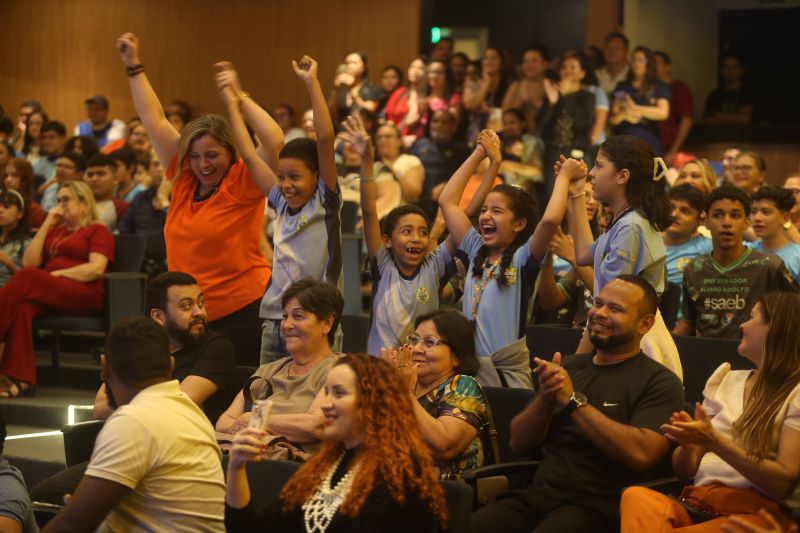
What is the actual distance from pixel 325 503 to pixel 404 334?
1500mm

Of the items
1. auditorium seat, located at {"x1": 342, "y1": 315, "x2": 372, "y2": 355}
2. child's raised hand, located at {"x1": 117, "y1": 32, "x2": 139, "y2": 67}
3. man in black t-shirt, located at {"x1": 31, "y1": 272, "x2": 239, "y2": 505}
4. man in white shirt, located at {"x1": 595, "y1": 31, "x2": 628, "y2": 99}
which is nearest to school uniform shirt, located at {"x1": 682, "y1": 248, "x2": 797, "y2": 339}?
auditorium seat, located at {"x1": 342, "y1": 315, "x2": 372, "y2": 355}

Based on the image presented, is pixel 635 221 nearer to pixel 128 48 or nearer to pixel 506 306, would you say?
pixel 506 306

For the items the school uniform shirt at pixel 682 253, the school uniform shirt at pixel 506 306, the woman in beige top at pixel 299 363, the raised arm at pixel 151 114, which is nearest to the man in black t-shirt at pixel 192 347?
the woman in beige top at pixel 299 363

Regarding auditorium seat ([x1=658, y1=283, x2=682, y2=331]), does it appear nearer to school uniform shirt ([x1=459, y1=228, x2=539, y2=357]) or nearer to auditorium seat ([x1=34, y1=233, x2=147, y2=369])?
school uniform shirt ([x1=459, y1=228, x2=539, y2=357])

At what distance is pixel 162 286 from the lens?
3.95 meters

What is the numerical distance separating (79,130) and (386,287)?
6576mm

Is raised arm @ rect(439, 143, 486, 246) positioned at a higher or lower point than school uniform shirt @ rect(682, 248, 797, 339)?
higher

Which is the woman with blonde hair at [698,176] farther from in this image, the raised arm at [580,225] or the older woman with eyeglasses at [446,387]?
the older woman with eyeglasses at [446,387]

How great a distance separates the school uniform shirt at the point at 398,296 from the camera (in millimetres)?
4207

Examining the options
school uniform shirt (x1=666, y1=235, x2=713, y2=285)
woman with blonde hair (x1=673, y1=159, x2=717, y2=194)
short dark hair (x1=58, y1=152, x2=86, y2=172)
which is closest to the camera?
school uniform shirt (x1=666, y1=235, x2=713, y2=285)

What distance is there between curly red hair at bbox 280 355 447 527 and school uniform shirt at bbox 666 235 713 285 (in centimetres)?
287

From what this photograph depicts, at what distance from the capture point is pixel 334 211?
4246mm

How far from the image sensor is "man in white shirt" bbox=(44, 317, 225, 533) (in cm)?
268

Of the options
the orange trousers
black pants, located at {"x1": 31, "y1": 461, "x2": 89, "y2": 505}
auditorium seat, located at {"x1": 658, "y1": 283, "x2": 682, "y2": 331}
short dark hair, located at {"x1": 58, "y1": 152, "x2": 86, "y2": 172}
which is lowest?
black pants, located at {"x1": 31, "y1": 461, "x2": 89, "y2": 505}
